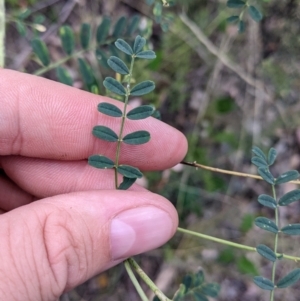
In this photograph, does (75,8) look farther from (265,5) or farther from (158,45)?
(265,5)

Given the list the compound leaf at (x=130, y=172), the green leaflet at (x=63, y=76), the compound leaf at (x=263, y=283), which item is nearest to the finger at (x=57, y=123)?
the green leaflet at (x=63, y=76)

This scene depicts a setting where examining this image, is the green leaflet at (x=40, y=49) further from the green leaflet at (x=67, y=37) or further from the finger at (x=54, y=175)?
the finger at (x=54, y=175)

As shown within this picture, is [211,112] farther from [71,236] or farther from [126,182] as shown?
[71,236]

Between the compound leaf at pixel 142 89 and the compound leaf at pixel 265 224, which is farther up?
the compound leaf at pixel 142 89

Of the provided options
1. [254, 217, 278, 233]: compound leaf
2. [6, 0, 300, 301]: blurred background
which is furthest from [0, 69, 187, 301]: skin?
[6, 0, 300, 301]: blurred background

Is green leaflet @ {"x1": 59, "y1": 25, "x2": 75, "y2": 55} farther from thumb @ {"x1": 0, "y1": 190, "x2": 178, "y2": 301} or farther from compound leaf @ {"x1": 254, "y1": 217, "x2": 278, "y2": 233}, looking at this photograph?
compound leaf @ {"x1": 254, "y1": 217, "x2": 278, "y2": 233}

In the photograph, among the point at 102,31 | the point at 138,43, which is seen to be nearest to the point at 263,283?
the point at 138,43

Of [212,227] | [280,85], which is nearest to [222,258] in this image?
[212,227]
